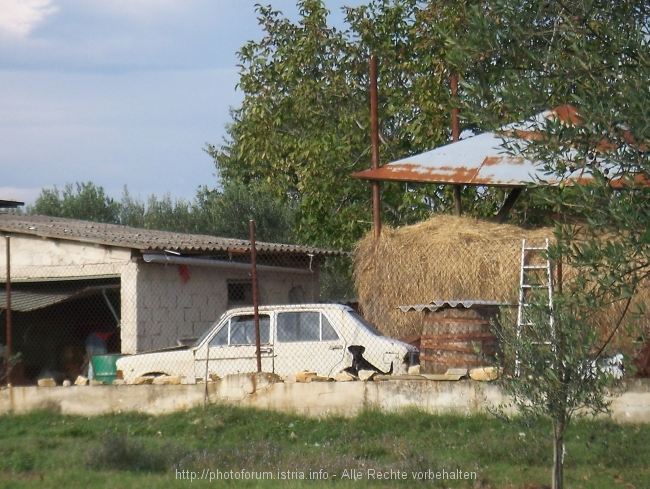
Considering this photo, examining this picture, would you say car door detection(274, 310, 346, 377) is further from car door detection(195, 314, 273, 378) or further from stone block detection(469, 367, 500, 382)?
stone block detection(469, 367, 500, 382)

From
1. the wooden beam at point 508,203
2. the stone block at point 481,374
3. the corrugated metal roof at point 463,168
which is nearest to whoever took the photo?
the stone block at point 481,374

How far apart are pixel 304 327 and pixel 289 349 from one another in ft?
1.21

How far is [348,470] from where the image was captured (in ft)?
26.0

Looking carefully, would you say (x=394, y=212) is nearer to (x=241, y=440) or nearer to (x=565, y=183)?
(x=241, y=440)

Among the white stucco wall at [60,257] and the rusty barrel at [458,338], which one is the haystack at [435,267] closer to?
the rusty barrel at [458,338]

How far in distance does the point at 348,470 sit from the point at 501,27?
14.0 ft

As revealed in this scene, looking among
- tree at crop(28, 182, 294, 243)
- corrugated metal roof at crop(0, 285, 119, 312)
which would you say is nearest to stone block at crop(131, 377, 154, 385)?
corrugated metal roof at crop(0, 285, 119, 312)

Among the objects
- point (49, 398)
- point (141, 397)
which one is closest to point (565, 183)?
point (141, 397)

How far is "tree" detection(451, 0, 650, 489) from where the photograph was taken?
16.7ft

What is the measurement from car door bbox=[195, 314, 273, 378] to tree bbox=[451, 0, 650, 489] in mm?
5638

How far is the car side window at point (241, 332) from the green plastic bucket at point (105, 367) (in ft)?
6.36

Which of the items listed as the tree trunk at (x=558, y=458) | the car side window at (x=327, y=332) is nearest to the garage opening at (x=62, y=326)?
the car side window at (x=327, y=332)

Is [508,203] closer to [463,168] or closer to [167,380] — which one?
[463,168]

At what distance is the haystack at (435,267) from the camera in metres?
12.0
